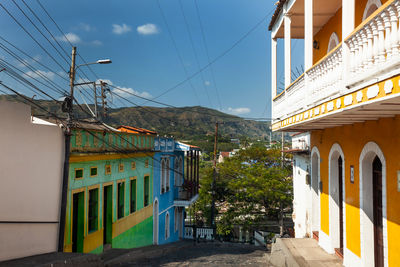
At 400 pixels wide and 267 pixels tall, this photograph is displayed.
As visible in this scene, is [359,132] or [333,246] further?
[333,246]

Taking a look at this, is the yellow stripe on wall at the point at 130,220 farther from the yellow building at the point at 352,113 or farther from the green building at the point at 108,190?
the yellow building at the point at 352,113

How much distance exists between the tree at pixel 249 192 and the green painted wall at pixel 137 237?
28.6 ft

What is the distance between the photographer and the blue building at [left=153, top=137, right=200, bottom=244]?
15695mm

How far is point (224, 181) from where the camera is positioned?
992 inches

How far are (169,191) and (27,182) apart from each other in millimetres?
10780

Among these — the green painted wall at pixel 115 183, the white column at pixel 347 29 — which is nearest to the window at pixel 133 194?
the green painted wall at pixel 115 183

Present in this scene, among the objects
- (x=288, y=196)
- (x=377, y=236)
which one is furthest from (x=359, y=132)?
(x=288, y=196)

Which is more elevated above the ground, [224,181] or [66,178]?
[66,178]

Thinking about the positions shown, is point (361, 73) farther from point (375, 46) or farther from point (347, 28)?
point (347, 28)

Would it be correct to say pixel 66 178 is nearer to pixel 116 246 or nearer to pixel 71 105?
pixel 71 105

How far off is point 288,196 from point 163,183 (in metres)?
8.94

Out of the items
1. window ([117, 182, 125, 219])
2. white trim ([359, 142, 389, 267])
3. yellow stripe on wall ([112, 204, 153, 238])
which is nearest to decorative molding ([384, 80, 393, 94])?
white trim ([359, 142, 389, 267])

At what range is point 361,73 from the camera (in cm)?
399

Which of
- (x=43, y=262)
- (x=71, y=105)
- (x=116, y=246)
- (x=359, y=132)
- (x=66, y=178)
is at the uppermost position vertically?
(x=71, y=105)
